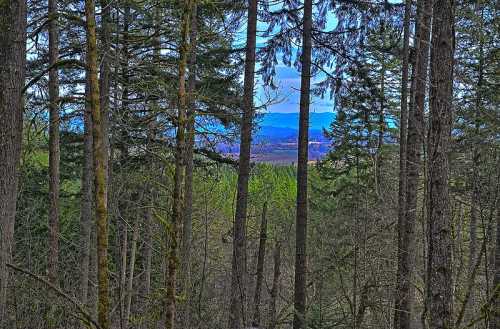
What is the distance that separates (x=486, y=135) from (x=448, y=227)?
4161 mm

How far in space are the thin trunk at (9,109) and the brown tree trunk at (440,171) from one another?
4338 millimetres

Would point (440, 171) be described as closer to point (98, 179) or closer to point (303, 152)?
point (98, 179)

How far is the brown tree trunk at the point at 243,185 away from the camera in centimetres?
953

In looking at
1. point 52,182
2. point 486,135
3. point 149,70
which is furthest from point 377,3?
point 52,182

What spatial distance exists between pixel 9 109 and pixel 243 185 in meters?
5.70

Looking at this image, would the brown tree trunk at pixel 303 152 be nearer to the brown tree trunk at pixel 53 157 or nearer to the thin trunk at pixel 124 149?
the thin trunk at pixel 124 149

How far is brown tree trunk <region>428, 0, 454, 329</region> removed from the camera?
16.2 feet

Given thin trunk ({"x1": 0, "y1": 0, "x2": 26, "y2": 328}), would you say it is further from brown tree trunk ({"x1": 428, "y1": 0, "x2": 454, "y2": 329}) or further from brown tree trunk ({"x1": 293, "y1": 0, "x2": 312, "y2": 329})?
brown tree trunk ({"x1": 293, "y1": 0, "x2": 312, "y2": 329})

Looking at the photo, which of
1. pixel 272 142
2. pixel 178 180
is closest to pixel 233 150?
pixel 272 142

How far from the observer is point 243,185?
988 cm

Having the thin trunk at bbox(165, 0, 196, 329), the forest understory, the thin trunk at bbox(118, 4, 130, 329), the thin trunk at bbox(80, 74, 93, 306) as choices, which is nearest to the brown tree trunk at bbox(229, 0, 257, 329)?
the forest understory

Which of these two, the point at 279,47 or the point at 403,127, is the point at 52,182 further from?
the point at 403,127

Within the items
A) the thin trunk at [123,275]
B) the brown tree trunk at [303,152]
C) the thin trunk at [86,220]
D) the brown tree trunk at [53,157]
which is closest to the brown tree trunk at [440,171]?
the thin trunk at [123,275]

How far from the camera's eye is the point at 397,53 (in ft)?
38.8
